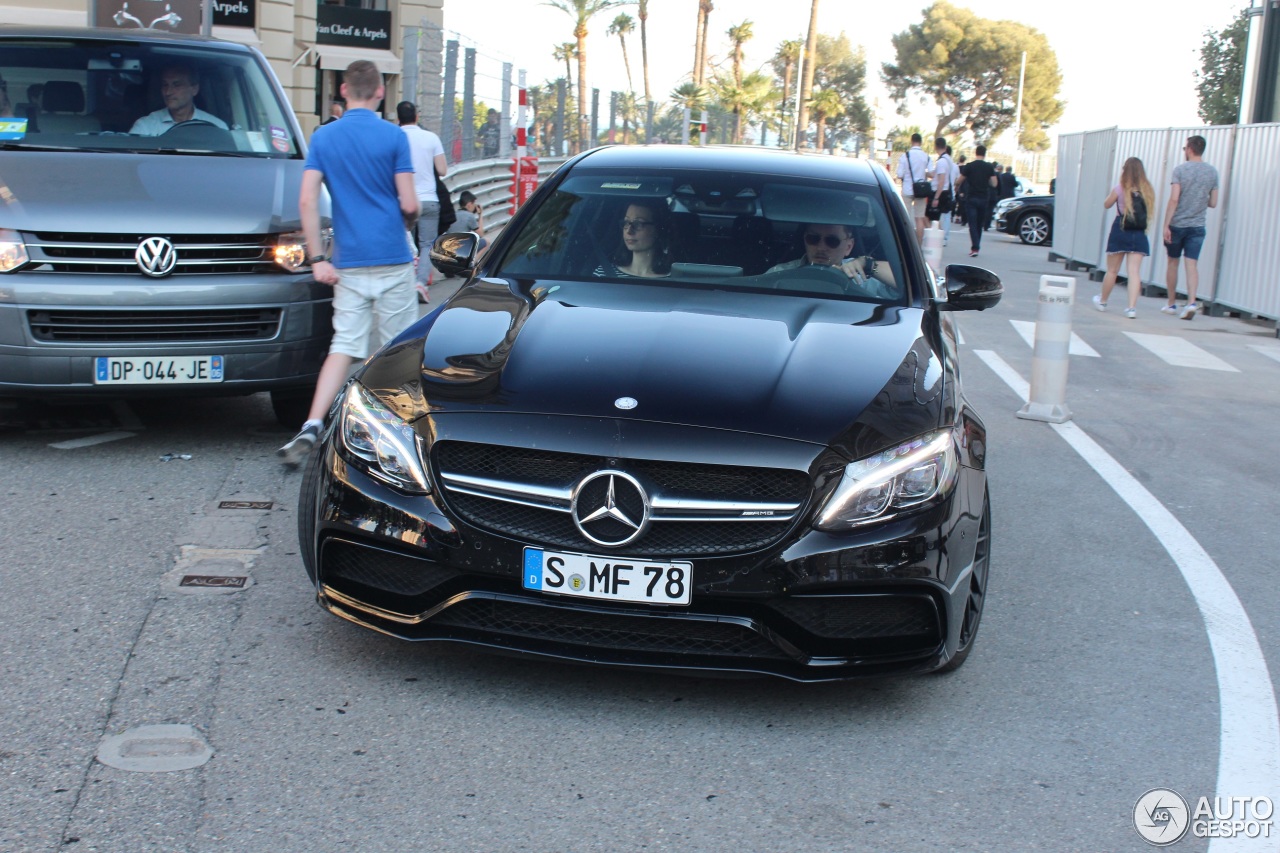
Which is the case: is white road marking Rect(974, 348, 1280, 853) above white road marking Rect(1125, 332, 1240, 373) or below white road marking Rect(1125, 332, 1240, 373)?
below

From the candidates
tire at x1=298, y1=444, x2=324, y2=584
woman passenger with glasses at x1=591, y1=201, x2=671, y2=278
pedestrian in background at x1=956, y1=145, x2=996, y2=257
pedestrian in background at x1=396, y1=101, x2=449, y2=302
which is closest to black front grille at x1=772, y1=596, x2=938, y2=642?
tire at x1=298, y1=444, x2=324, y2=584

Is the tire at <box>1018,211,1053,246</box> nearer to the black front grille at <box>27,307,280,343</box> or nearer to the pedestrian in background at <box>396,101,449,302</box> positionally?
the pedestrian in background at <box>396,101,449,302</box>

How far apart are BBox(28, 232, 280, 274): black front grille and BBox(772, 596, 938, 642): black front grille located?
3.85m

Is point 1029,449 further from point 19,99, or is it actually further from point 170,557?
point 19,99

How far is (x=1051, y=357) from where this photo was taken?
29.3 feet

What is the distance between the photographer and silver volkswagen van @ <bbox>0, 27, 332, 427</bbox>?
6.20 meters

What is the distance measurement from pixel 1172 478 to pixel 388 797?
17.6 feet

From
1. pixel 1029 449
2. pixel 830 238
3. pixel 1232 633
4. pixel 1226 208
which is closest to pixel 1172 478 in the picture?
pixel 1029 449

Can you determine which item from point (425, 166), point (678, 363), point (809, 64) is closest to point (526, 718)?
point (678, 363)

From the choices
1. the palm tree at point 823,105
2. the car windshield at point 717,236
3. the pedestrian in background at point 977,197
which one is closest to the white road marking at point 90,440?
the car windshield at point 717,236

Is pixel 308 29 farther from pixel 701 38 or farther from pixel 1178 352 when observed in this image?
pixel 701 38

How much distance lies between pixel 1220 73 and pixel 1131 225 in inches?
2046

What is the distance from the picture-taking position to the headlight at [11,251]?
20.2 ft

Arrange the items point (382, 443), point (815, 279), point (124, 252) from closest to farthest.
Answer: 1. point (382, 443)
2. point (815, 279)
3. point (124, 252)
